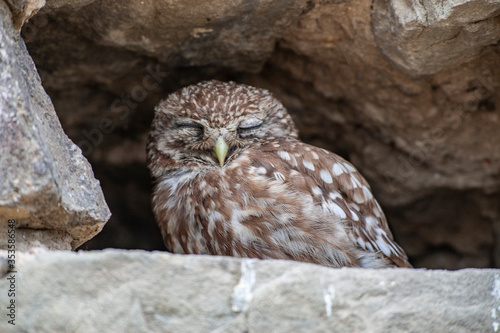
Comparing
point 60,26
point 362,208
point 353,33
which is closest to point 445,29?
point 353,33

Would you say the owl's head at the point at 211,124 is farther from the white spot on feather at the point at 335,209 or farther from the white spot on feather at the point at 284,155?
the white spot on feather at the point at 335,209

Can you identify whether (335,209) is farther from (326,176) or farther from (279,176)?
(279,176)

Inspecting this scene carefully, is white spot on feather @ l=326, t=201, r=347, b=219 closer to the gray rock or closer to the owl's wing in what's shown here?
the owl's wing

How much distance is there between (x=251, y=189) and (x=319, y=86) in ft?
4.14

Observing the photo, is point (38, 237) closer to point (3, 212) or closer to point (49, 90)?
point (3, 212)

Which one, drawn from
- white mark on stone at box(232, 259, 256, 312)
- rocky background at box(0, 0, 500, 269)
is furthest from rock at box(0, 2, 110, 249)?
white mark on stone at box(232, 259, 256, 312)

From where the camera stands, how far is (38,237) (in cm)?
228

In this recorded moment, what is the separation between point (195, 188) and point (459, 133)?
1790mm

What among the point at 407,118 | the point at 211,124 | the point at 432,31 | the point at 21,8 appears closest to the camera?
the point at 21,8

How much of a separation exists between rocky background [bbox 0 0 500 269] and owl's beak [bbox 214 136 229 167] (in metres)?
0.61

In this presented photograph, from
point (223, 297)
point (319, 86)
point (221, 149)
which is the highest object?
point (223, 297)

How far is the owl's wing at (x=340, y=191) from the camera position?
3.07 metres

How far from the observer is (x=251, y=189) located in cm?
295

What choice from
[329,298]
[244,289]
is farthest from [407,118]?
[244,289]
